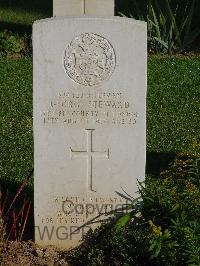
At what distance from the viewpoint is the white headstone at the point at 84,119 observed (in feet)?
16.4

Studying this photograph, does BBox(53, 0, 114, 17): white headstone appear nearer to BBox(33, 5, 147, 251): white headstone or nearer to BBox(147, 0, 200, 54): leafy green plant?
BBox(147, 0, 200, 54): leafy green plant

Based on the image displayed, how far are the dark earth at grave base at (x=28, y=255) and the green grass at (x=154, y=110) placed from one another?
1501 millimetres

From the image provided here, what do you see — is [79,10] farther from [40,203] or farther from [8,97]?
[40,203]

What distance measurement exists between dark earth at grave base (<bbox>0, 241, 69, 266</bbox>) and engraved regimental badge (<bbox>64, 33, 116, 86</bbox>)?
134cm

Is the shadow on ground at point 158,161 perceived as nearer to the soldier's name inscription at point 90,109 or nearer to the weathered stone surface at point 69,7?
the soldier's name inscription at point 90,109

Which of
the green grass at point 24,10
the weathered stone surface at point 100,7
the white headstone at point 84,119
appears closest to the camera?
the white headstone at point 84,119

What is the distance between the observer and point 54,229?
5.50m

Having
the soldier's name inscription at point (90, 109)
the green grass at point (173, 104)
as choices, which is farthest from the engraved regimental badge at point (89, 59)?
the green grass at point (173, 104)

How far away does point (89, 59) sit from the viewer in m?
5.09

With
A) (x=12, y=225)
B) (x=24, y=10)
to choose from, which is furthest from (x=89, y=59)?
(x=24, y=10)

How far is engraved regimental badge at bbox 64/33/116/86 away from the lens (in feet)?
16.5

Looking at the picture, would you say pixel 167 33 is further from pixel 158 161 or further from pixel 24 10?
pixel 24 10

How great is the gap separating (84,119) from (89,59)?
1.48ft


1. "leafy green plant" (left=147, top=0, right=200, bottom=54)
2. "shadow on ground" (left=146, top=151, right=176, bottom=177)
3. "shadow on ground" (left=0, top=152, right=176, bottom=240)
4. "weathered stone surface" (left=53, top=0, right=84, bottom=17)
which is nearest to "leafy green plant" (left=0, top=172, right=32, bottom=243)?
"shadow on ground" (left=0, top=152, right=176, bottom=240)
